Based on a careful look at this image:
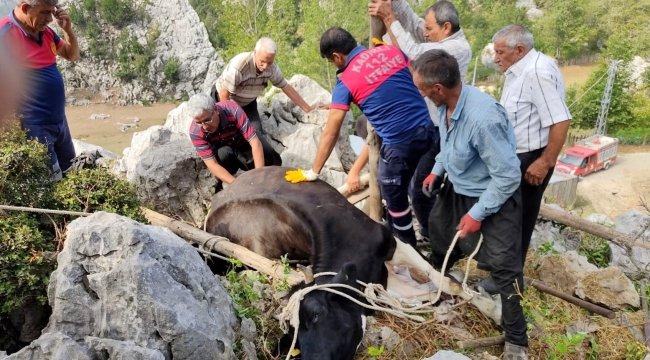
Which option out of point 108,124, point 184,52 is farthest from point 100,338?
point 184,52

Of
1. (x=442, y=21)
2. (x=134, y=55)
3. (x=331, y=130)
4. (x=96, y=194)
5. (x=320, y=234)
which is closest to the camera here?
(x=96, y=194)

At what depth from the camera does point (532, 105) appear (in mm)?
3936

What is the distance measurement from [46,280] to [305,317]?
1.50 metres

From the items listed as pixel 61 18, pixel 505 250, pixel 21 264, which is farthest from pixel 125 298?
pixel 61 18

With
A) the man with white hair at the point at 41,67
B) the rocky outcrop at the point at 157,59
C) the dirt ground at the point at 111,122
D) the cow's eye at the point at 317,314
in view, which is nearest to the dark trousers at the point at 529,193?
the cow's eye at the point at 317,314

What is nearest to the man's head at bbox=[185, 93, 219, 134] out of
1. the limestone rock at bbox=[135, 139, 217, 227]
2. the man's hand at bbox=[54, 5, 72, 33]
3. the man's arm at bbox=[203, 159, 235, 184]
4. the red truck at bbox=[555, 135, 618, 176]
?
the man's arm at bbox=[203, 159, 235, 184]

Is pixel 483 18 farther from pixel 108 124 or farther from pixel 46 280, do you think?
pixel 46 280

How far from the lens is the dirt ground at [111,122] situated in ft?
107

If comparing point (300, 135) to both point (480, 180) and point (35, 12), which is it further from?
point (480, 180)

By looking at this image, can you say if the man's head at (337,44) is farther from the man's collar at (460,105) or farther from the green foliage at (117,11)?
the green foliage at (117,11)

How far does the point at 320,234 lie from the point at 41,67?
9.60ft

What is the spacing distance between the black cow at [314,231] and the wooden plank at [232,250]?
0.31 metres

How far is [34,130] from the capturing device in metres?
4.48

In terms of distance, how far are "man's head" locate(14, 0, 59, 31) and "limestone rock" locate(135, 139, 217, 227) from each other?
1765 mm
